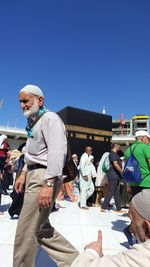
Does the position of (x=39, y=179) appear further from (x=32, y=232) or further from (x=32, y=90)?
(x=32, y=90)

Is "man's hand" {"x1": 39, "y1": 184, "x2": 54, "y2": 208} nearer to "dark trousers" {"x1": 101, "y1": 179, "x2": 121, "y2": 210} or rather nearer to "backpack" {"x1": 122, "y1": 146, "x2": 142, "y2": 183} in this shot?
"backpack" {"x1": 122, "y1": 146, "x2": 142, "y2": 183}

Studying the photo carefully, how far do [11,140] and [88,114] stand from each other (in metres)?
50.7

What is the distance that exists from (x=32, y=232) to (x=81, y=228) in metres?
2.85

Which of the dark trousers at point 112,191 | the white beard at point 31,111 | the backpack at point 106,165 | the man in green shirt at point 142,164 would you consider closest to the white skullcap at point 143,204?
the white beard at point 31,111

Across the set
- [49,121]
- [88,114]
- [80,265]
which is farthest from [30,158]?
[88,114]

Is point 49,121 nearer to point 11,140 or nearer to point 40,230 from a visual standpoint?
point 40,230

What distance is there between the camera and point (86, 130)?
20.1 meters

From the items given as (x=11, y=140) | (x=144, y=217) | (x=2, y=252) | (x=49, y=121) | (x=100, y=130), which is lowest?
(x=2, y=252)

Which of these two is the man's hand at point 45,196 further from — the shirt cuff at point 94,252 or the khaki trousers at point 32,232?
the shirt cuff at point 94,252

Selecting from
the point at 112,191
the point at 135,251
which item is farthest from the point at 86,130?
the point at 135,251

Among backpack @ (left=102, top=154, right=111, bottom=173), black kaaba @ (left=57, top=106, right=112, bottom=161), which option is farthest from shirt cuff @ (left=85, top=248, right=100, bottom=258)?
black kaaba @ (left=57, top=106, right=112, bottom=161)

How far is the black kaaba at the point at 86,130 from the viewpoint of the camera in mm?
19391

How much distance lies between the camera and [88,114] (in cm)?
2058

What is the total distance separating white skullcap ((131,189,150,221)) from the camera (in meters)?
1.27
